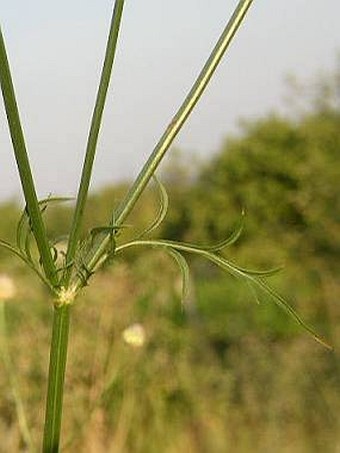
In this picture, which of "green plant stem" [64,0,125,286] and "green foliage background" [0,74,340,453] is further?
"green foliage background" [0,74,340,453]

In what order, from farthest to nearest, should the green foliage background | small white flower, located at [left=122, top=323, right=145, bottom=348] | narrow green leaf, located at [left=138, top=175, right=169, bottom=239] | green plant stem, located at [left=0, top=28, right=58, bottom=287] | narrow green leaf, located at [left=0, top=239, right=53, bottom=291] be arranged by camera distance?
the green foliage background → small white flower, located at [left=122, top=323, right=145, bottom=348] → narrow green leaf, located at [left=138, top=175, right=169, bottom=239] → narrow green leaf, located at [left=0, top=239, right=53, bottom=291] → green plant stem, located at [left=0, top=28, right=58, bottom=287]

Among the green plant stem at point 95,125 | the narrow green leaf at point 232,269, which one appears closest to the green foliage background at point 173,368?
the narrow green leaf at point 232,269

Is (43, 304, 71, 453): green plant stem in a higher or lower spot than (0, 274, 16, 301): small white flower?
higher

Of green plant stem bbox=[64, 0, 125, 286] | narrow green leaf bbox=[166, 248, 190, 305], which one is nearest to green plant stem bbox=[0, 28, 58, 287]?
green plant stem bbox=[64, 0, 125, 286]

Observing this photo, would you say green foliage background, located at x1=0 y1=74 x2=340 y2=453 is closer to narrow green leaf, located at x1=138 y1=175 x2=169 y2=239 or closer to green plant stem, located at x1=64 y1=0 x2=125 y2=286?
narrow green leaf, located at x1=138 y1=175 x2=169 y2=239

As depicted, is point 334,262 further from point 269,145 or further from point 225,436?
point 269,145

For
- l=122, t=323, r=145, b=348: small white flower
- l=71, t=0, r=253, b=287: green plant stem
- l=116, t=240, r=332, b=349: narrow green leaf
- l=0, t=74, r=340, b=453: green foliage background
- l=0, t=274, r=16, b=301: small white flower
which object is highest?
l=71, t=0, r=253, b=287: green plant stem

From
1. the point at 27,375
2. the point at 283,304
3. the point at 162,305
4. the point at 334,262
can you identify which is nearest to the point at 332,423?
the point at 162,305
